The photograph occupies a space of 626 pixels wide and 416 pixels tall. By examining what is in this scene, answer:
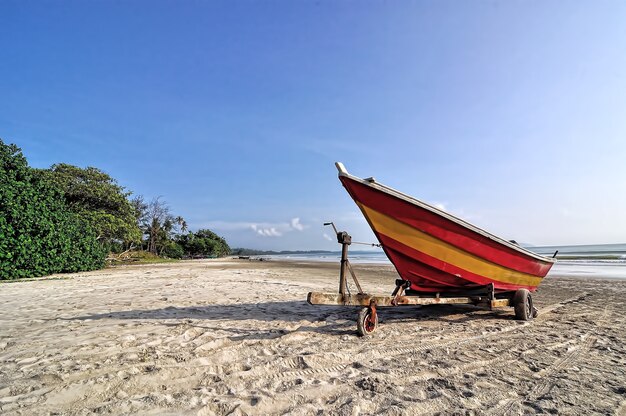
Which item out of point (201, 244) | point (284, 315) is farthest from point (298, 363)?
point (201, 244)

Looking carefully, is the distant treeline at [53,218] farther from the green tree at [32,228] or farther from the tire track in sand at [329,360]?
the tire track in sand at [329,360]

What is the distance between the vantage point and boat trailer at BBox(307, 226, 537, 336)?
3.97 meters

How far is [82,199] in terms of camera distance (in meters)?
23.0

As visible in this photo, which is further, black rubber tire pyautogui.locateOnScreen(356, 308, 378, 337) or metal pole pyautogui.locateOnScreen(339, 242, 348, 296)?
metal pole pyautogui.locateOnScreen(339, 242, 348, 296)

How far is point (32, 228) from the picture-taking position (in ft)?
38.8

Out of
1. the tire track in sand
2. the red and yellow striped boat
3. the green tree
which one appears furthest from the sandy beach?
the green tree

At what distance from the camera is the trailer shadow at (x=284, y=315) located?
4375 millimetres

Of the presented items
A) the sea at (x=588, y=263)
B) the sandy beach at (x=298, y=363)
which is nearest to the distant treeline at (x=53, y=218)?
the sandy beach at (x=298, y=363)

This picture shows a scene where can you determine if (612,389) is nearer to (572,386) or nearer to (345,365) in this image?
(572,386)

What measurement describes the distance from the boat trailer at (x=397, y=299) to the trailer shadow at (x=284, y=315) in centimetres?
33

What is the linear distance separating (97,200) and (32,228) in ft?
42.3

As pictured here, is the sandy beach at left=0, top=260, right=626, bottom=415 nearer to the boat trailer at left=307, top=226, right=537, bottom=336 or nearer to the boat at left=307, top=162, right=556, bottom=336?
the boat trailer at left=307, top=226, right=537, bottom=336

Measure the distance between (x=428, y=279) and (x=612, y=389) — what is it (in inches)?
106

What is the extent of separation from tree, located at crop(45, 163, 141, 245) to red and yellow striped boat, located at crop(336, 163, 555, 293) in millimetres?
22136
